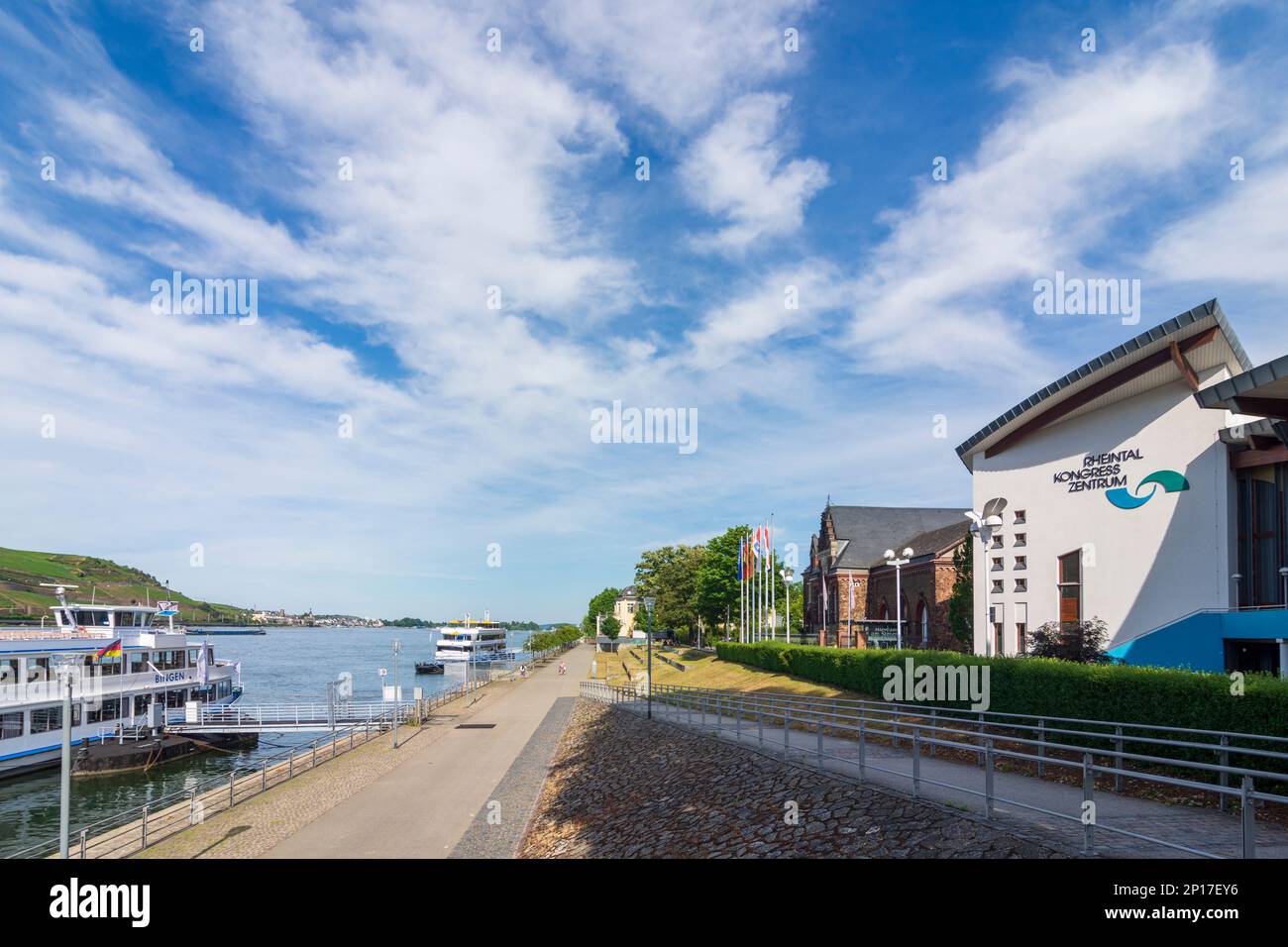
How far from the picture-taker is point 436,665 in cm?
11231

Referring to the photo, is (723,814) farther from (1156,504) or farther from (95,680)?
(95,680)

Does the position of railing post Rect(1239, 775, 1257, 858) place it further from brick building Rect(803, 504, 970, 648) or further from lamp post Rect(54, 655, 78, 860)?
brick building Rect(803, 504, 970, 648)

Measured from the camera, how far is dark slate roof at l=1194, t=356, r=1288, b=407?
22.0 m

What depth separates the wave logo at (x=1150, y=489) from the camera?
1160 inches

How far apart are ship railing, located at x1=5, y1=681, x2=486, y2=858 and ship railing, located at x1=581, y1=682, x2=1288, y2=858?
13655 millimetres

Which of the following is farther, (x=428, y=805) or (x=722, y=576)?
(x=722, y=576)

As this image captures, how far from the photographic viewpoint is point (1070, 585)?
112 feet

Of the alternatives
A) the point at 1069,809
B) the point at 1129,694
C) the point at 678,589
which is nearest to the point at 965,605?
the point at 1129,694

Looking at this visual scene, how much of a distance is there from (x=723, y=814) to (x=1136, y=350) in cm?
2515

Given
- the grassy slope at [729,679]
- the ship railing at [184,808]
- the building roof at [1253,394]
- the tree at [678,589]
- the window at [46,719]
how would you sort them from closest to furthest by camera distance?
1. the ship railing at [184,808]
2. the building roof at [1253,394]
3. the window at [46,719]
4. the grassy slope at [729,679]
5. the tree at [678,589]

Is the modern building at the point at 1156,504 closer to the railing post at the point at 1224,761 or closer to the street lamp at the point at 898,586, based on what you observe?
the street lamp at the point at 898,586

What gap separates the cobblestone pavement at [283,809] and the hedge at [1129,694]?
17.7 metres

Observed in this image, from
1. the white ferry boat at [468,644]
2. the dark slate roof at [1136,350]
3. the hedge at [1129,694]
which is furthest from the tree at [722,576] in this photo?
the hedge at [1129,694]
